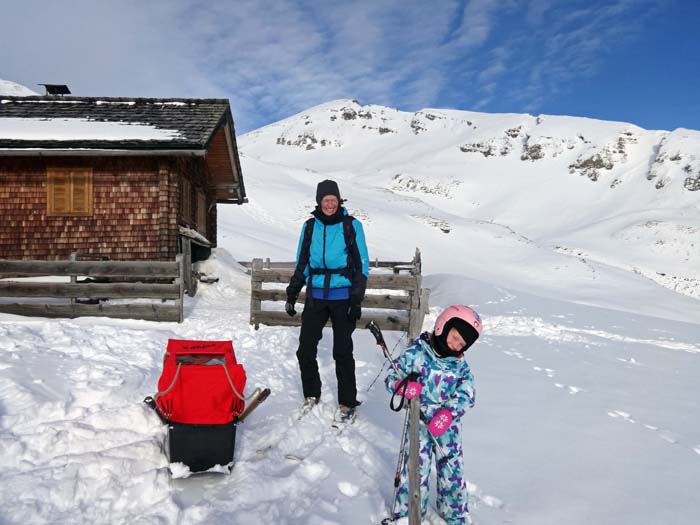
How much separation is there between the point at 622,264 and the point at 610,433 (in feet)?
120

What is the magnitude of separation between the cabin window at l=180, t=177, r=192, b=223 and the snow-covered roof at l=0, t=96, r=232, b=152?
162 centimetres

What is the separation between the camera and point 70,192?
11.4 metres

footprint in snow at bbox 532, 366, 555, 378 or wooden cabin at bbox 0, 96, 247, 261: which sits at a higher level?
wooden cabin at bbox 0, 96, 247, 261

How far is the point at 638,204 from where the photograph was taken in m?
53.5

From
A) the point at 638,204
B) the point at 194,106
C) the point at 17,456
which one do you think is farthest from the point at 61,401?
the point at 638,204

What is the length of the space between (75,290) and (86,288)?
0.63 feet

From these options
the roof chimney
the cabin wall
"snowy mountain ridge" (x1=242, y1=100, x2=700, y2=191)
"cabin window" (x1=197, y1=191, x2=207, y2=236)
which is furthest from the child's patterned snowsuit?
"snowy mountain ridge" (x1=242, y1=100, x2=700, y2=191)

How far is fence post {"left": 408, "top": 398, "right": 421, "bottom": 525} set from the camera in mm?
2402

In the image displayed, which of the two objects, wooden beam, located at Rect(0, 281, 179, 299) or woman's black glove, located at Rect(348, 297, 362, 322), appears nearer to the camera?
woman's black glove, located at Rect(348, 297, 362, 322)

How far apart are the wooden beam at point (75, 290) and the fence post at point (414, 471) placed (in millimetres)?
6624

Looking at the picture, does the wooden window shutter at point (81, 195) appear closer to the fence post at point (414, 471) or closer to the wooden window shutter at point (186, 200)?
the wooden window shutter at point (186, 200)

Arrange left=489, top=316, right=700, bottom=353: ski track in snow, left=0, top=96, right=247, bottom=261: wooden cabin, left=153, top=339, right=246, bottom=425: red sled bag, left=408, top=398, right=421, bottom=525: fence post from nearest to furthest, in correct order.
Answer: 1. left=408, top=398, right=421, bottom=525: fence post
2. left=153, top=339, right=246, bottom=425: red sled bag
3. left=489, top=316, right=700, bottom=353: ski track in snow
4. left=0, top=96, right=247, bottom=261: wooden cabin

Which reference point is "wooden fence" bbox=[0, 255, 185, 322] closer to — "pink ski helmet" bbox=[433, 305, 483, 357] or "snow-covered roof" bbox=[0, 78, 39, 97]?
"pink ski helmet" bbox=[433, 305, 483, 357]

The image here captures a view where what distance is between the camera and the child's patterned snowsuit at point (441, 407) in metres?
2.76
